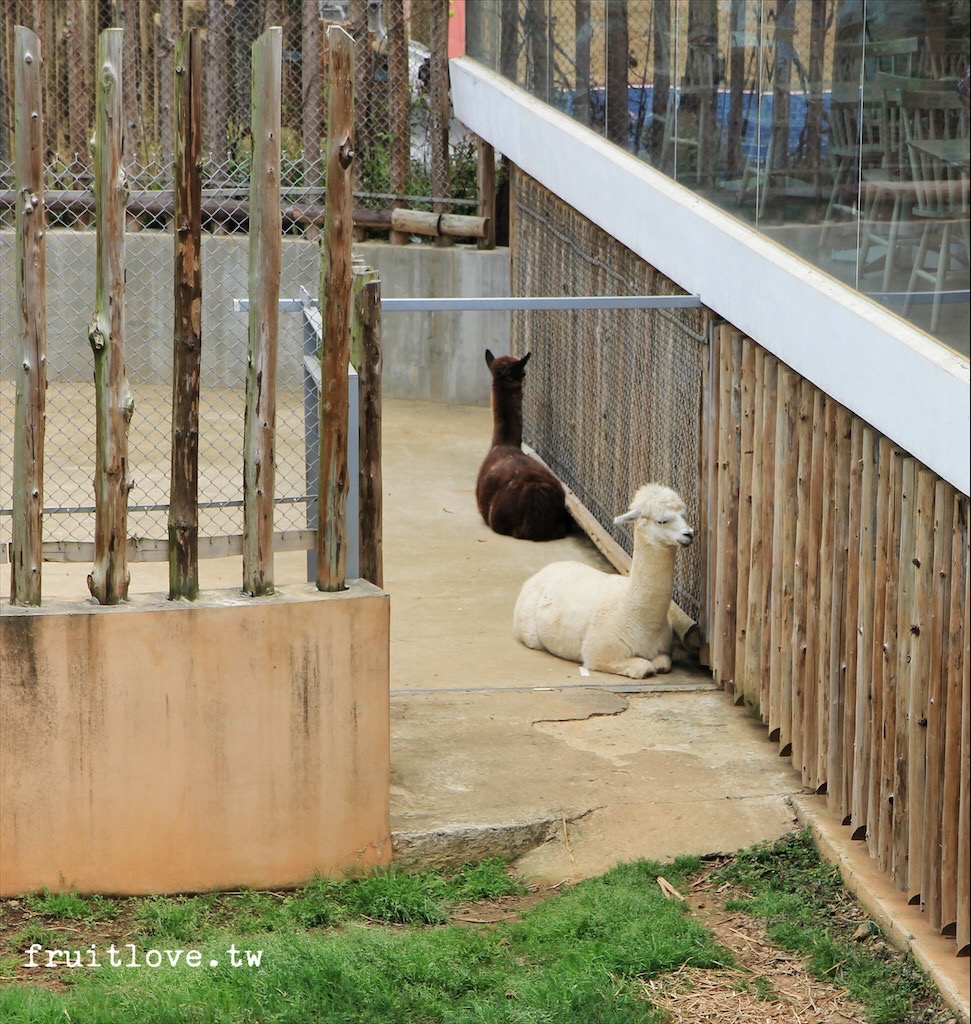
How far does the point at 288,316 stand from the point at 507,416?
458 cm

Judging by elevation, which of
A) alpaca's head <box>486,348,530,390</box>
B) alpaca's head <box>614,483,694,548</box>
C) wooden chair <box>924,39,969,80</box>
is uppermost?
wooden chair <box>924,39,969,80</box>

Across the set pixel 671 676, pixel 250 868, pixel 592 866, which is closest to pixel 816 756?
pixel 592 866

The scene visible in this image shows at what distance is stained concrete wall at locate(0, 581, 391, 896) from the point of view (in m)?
5.18

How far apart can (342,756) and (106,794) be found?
0.85m

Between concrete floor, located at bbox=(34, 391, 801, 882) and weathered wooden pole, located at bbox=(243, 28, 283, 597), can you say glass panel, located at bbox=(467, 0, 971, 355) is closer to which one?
weathered wooden pole, located at bbox=(243, 28, 283, 597)

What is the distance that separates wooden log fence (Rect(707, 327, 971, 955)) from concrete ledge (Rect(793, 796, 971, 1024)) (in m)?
0.06

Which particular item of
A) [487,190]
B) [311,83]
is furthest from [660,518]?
[311,83]

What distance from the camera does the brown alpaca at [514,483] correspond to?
10.4 metres

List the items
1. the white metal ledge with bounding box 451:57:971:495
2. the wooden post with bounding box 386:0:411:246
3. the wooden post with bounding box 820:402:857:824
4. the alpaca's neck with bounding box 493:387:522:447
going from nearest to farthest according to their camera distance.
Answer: the white metal ledge with bounding box 451:57:971:495
the wooden post with bounding box 820:402:857:824
the alpaca's neck with bounding box 493:387:522:447
the wooden post with bounding box 386:0:411:246

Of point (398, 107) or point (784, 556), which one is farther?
point (398, 107)

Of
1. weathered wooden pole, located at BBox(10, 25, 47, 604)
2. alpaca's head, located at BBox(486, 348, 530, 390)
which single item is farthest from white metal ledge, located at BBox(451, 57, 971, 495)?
weathered wooden pole, located at BBox(10, 25, 47, 604)

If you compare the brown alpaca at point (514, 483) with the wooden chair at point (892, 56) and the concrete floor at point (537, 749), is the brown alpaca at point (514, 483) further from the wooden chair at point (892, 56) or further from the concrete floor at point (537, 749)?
the wooden chair at point (892, 56)

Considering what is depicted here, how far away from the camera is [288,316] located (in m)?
14.7

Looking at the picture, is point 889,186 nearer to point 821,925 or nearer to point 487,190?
point 821,925
